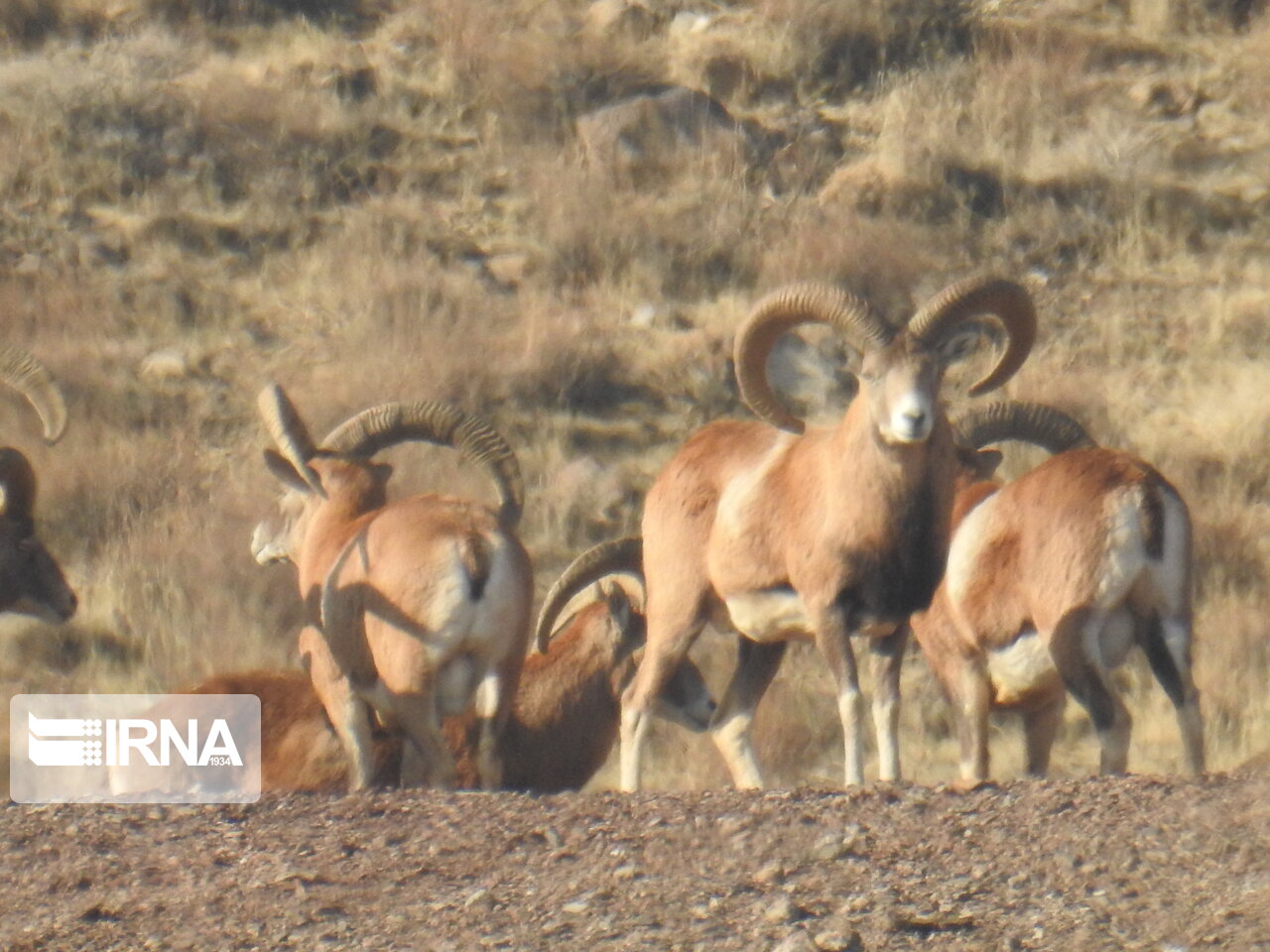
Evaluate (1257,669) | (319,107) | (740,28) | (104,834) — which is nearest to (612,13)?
(740,28)

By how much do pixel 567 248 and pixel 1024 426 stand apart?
9211 millimetres

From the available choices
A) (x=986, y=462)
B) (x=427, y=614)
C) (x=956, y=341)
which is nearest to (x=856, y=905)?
(x=427, y=614)

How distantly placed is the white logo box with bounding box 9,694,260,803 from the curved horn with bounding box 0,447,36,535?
124cm

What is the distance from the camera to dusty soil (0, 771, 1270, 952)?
6531mm

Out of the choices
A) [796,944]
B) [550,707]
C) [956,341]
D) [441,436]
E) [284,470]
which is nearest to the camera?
[796,944]

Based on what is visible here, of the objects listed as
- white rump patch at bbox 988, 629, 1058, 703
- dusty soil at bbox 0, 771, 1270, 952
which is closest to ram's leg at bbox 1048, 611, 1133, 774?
white rump patch at bbox 988, 629, 1058, 703

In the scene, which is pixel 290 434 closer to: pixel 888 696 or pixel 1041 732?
pixel 888 696

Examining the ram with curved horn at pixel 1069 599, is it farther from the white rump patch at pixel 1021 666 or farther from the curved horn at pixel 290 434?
the curved horn at pixel 290 434

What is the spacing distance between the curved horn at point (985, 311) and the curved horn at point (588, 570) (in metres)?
2.30

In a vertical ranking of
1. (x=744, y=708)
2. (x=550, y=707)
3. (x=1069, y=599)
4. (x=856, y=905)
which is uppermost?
(x=856, y=905)

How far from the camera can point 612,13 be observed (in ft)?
79.6

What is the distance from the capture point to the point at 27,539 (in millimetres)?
12211

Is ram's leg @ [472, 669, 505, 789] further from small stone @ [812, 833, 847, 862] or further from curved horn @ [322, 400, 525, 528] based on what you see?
small stone @ [812, 833, 847, 862]

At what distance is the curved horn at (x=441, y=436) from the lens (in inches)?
449
